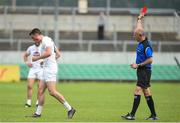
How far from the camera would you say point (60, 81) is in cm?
4041

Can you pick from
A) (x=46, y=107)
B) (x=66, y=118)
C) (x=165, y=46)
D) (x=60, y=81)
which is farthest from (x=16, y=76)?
(x=66, y=118)

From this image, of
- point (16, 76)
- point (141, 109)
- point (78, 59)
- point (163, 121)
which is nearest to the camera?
point (163, 121)

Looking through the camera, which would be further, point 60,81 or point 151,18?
point 151,18

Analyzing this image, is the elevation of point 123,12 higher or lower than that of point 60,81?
higher

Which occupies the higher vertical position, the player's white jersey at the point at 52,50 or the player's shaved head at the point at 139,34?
the player's shaved head at the point at 139,34

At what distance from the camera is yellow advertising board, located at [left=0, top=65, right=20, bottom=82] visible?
126 feet

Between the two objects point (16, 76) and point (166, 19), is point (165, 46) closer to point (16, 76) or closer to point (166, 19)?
point (166, 19)

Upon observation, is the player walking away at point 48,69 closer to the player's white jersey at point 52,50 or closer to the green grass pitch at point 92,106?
the player's white jersey at point 52,50

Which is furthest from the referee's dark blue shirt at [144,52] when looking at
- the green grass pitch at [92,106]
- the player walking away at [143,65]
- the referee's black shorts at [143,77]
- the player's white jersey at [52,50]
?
the player's white jersey at [52,50]

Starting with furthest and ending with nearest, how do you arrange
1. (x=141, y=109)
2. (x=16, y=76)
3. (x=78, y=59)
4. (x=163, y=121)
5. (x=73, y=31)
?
(x=73, y=31) < (x=78, y=59) < (x=16, y=76) < (x=141, y=109) < (x=163, y=121)

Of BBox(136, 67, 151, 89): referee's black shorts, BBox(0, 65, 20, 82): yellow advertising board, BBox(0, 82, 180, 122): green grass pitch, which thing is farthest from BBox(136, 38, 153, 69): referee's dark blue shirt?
BBox(0, 65, 20, 82): yellow advertising board

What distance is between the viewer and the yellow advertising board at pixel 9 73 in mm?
38469

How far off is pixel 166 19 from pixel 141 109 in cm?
2479

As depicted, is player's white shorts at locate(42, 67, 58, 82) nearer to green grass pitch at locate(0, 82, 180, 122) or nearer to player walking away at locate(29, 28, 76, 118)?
player walking away at locate(29, 28, 76, 118)
